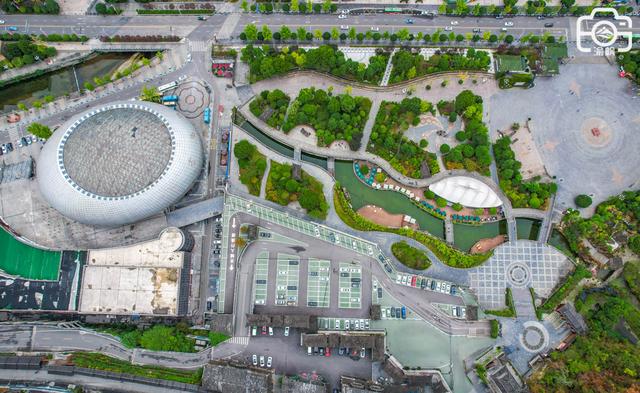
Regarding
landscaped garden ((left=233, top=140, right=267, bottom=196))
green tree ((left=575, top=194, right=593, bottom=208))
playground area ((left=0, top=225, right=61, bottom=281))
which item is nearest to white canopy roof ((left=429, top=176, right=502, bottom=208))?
green tree ((left=575, top=194, right=593, bottom=208))

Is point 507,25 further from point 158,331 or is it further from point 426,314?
point 158,331

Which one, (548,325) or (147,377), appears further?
(548,325)

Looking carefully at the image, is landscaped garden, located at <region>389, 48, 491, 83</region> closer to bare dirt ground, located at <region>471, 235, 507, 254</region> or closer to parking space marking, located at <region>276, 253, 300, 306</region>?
bare dirt ground, located at <region>471, 235, 507, 254</region>

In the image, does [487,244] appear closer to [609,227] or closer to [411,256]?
[411,256]

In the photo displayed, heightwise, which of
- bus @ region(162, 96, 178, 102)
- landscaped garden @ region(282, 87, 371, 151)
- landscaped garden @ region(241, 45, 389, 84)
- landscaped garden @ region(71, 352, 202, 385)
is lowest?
landscaped garden @ region(71, 352, 202, 385)

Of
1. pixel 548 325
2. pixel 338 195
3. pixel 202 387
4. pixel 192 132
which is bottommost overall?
pixel 202 387

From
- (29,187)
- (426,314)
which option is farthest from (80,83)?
(426,314)

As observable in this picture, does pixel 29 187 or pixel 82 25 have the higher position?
pixel 82 25
